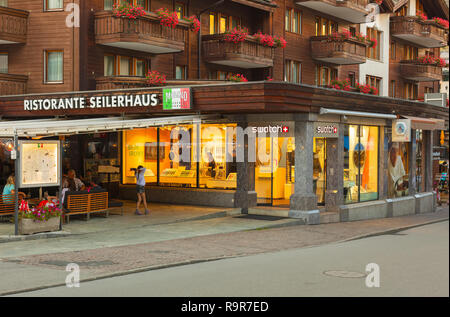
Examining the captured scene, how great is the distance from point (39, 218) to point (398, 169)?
1595 cm

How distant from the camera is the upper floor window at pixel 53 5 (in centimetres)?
2362

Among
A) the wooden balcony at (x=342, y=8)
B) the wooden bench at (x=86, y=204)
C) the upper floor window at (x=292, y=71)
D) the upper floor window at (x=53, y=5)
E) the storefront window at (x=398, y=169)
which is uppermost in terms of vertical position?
the wooden balcony at (x=342, y=8)

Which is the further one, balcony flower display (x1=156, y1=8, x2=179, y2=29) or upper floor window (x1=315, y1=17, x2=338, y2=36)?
upper floor window (x1=315, y1=17, x2=338, y2=36)

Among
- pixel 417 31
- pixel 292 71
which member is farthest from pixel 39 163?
pixel 417 31

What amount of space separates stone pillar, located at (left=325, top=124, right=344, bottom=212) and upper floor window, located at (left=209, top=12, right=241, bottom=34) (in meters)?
9.17

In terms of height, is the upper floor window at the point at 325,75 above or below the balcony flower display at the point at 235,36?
below

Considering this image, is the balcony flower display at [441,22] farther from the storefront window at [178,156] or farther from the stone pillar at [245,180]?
the stone pillar at [245,180]

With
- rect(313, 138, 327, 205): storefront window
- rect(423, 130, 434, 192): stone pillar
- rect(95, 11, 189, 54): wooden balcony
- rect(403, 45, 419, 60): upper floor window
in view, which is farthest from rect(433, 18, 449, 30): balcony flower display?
rect(313, 138, 327, 205): storefront window

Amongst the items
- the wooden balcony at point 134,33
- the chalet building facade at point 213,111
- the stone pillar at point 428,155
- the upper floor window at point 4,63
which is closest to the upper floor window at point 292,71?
the chalet building facade at point 213,111

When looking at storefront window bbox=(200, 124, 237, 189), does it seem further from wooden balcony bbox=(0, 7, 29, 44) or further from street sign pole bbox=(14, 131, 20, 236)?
street sign pole bbox=(14, 131, 20, 236)

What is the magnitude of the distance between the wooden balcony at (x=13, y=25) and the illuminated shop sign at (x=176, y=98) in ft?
25.7

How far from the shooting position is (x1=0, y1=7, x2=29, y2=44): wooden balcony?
76.5ft
